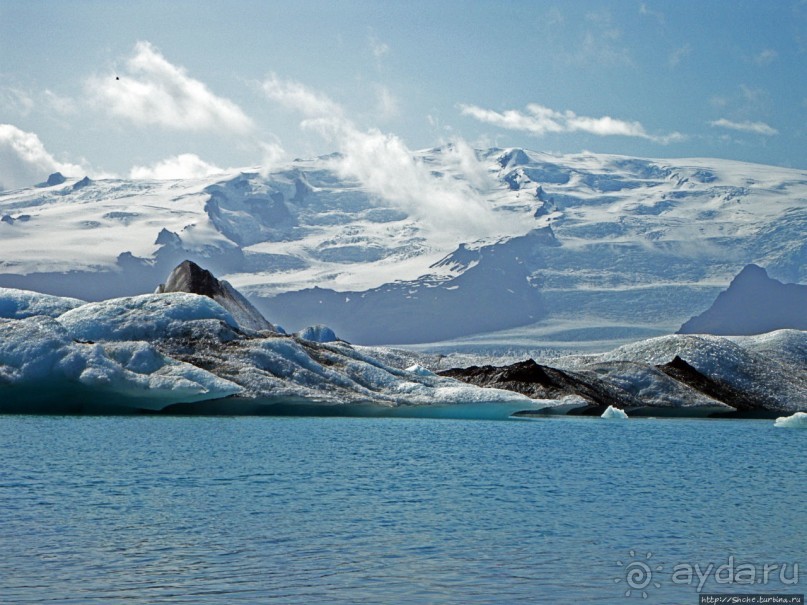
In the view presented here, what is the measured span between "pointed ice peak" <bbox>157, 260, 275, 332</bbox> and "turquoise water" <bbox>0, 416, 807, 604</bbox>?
68.0 metres

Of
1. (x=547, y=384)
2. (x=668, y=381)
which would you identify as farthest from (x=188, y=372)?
(x=668, y=381)

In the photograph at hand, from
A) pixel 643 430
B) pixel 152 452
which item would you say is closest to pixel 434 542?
pixel 152 452

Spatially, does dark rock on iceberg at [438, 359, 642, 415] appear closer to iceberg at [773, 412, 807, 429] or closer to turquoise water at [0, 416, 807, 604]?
iceberg at [773, 412, 807, 429]

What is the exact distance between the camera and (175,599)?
25.4 meters

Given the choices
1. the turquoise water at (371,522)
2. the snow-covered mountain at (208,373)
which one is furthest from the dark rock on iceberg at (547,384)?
the turquoise water at (371,522)

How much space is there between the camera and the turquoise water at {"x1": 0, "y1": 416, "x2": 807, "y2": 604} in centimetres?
2727

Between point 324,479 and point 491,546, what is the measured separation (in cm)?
1775

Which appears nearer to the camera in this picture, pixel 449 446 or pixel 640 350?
pixel 449 446

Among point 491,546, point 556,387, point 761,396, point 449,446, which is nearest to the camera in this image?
point 491,546

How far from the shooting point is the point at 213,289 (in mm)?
138875

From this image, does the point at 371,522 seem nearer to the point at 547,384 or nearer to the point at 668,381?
the point at 547,384

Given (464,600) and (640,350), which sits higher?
(640,350)

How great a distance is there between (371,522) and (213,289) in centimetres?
10434

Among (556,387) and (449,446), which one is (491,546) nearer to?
(449,446)
